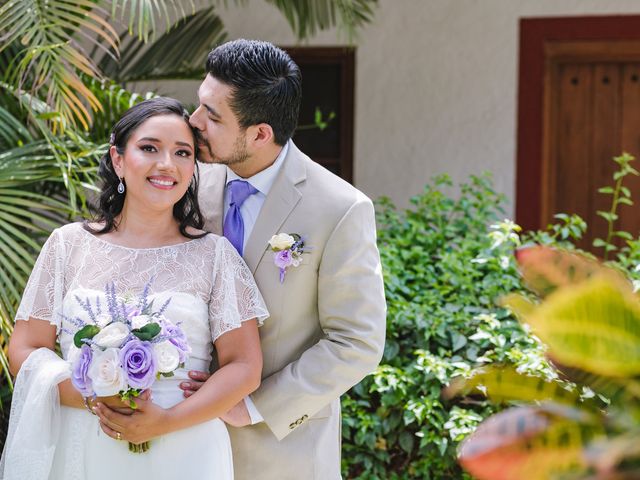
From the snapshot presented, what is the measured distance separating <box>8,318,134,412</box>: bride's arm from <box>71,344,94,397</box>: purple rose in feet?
0.88

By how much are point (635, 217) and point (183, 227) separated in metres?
3.97

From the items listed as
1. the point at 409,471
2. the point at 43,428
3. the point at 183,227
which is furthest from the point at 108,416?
the point at 409,471

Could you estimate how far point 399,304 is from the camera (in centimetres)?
488

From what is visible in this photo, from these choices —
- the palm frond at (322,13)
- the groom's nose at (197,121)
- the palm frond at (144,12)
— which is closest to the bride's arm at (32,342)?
the groom's nose at (197,121)

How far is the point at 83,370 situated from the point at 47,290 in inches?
16.3

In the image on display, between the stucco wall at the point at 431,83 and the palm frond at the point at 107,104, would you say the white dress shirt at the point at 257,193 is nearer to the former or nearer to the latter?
the palm frond at the point at 107,104

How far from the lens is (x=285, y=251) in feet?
10.2

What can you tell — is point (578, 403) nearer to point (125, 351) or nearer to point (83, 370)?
point (125, 351)

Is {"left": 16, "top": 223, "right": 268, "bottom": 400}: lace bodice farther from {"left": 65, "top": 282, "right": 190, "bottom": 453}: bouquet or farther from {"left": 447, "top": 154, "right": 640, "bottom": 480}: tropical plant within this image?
{"left": 447, "top": 154, "right": 640, "bottom": 480}: tropical plant

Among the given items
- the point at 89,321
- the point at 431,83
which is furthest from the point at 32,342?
the point at 431,83

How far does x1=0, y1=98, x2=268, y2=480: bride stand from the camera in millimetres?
2951

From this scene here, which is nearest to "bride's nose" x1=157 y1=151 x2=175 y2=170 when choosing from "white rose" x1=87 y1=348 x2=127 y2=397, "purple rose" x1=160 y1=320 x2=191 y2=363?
"purple rose" x1=160 y1=320 x2=191 y2=363

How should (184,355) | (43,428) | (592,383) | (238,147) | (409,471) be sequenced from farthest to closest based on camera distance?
(409,471) → (238,147) → (43,428) → (184,355) → (592,383)

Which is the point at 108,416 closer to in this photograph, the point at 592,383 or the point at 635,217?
the point at 592,383
